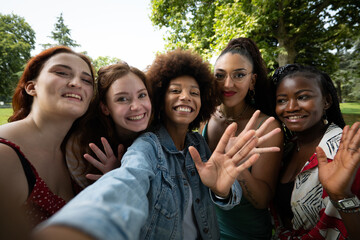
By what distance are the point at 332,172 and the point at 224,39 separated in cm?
482

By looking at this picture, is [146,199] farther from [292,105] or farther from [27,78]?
[292,105]

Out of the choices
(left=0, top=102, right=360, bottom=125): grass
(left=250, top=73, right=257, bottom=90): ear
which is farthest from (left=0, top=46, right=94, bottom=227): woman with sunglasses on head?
(left=0, top=102, right=360, bottom=125): grass

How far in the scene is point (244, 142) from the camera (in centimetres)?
138

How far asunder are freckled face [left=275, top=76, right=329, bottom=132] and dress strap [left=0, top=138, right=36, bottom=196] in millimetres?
2374

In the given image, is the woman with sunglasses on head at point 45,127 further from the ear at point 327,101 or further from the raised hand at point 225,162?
the ear at point 327,101

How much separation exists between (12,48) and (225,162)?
24.8m

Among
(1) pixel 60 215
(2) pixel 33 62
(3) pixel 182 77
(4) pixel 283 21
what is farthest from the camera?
(4) pixel 283 21

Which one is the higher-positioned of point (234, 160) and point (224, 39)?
point (224, 39)

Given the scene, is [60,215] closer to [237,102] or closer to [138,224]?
[138,224]

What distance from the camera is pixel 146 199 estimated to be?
99cm

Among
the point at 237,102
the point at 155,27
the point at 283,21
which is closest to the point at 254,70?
the point at 237,102

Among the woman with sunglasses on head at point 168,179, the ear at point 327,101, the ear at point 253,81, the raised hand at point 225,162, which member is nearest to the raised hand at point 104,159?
the woman with sunglasses on head at point 168,179

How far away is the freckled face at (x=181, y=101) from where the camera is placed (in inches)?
74.1

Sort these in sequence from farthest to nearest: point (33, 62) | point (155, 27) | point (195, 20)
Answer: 1. point (155, 27)
2. point (195, 20)
3. point (33, 62)
